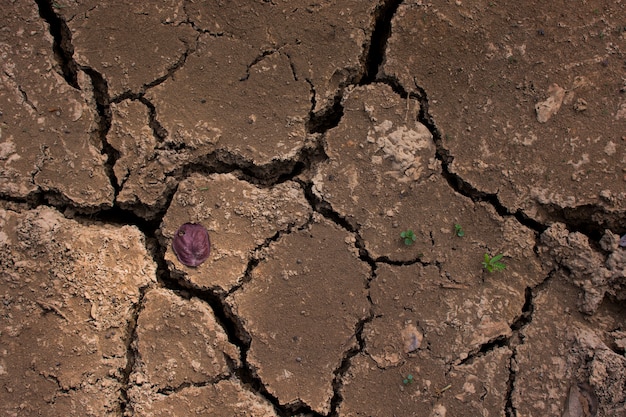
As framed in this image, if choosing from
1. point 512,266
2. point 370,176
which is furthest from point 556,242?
point 370,176

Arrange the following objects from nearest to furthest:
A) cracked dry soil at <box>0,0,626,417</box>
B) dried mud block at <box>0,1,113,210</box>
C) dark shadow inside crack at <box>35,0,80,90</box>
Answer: cracked dry soil at <box>0,0,626,417</box>, dried mud block at <box>0,1,113,210</box>, dark shadow inside crack at <box>35,0,80,90</box>

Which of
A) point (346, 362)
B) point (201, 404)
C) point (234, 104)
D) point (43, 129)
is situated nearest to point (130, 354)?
point (201, 404)

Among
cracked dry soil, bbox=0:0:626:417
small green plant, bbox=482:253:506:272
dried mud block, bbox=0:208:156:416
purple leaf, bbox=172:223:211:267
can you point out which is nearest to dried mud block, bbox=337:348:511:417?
cracked dry soil, bbox=0:0:626:417

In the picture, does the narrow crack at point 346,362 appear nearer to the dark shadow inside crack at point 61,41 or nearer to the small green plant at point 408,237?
the small green plant at point 408,237

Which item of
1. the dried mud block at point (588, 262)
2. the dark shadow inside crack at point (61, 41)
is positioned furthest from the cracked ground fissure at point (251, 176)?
the dried mud block at point (588, 262)

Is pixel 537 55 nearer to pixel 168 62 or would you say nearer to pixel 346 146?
pixel 346 146

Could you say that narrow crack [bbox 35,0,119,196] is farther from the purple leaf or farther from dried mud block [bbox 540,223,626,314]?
dried mud block [bbox 540,223,626,314]
